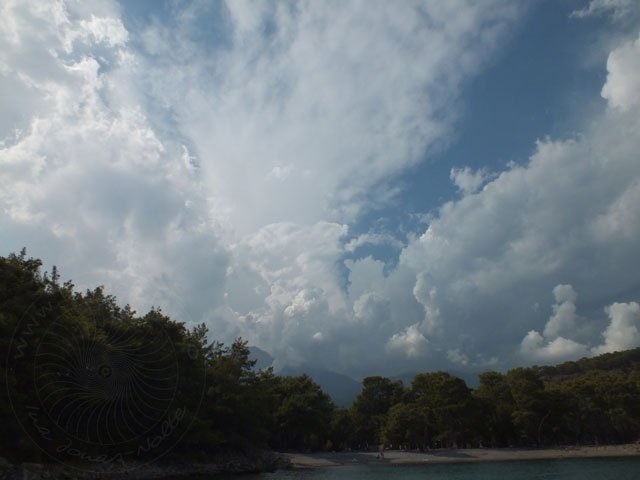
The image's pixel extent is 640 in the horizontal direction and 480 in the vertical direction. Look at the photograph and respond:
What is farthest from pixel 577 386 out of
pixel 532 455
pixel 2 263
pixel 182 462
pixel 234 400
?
pixel 2 263

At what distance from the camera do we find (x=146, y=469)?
149ft

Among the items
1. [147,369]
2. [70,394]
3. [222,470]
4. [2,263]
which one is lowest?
[222,470]

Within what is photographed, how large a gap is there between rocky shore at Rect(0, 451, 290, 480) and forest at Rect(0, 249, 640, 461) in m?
1.11

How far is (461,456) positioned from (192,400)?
4322cm

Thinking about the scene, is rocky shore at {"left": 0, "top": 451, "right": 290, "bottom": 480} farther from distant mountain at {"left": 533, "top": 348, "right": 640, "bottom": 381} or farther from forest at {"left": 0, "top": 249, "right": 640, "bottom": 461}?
distant mountain at {"left": 533, "top": 348, "right": 640, "bottom": 381}

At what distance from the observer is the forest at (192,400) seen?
35.4 metres

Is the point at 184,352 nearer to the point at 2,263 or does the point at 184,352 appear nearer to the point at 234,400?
the point at 234,400

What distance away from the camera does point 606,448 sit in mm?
76000

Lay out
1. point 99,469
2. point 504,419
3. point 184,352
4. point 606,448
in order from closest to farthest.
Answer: point 99,469 < point 184,352 < point 606,448 < point 504,419

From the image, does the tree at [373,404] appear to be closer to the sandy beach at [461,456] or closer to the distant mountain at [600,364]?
the sandy beach at [461,456]

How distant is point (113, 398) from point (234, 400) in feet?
55.3

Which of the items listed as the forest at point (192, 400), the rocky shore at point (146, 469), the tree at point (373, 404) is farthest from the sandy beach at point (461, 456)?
the tree at point (373, 404)

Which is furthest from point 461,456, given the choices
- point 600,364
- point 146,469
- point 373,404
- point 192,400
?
point 600,364

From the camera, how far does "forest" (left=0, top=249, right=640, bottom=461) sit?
116 feet
